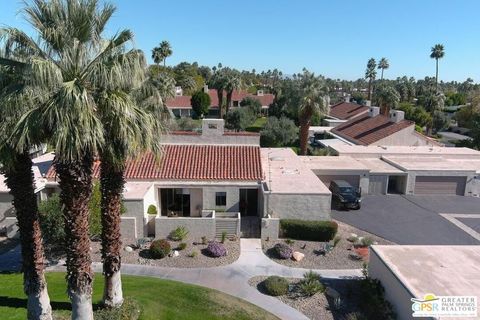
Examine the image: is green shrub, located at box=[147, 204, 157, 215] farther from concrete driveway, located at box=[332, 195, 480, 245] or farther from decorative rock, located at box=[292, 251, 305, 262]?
concrete driveway, located at box=[332, 195, 480, 245]

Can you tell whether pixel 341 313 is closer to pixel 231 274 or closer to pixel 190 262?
pixel 231 274

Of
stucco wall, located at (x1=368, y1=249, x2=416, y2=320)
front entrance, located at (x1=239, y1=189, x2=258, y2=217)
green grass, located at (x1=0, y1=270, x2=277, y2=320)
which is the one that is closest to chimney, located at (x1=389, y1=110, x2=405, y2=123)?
front entrance, located at (x1=239, y1=189, x2=258, y2=217)

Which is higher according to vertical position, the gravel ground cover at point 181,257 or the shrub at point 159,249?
the shrub at point 159,249

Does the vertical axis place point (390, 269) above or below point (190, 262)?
above

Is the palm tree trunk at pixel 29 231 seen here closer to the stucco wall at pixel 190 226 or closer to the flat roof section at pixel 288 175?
the stucco wall at pixel 190 226

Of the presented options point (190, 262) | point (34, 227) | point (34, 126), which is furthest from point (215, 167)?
point (34, 126)

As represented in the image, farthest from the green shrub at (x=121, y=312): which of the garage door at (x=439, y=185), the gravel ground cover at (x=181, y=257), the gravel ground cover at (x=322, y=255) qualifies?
the garage door at (x=439, y=185)
